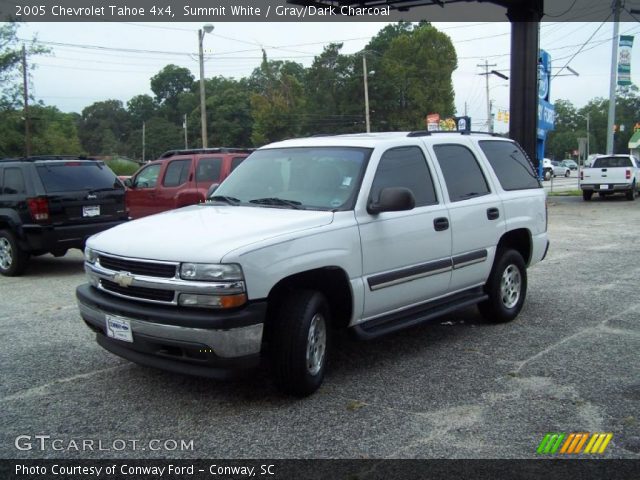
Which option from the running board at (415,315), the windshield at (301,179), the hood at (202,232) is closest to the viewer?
the hood at (202,232)

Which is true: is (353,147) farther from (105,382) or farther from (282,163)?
(105,382)

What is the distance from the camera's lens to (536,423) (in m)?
3.93

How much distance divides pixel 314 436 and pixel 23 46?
42256 mm

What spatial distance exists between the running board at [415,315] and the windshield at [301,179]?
3.10 feet

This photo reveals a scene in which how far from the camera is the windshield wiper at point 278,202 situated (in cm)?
475

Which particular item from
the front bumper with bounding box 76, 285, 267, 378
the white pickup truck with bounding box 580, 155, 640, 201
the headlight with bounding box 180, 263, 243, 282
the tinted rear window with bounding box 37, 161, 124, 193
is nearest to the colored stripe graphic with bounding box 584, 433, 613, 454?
the front bumper with bounding box 76, 285, 267, 378

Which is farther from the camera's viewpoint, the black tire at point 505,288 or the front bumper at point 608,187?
the front bumper at point 608,187

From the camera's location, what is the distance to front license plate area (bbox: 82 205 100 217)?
9406mm

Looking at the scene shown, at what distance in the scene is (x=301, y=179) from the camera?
5059 mm

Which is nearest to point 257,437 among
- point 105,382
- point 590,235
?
point 105,382

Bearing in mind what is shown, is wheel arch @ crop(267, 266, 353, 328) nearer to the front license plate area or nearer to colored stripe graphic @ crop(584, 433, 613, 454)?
colored stripe graphic @ crop(584, 433, 613, 454)

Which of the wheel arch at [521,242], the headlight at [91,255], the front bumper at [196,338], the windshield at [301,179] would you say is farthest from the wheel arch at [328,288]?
the wheel arch at [521,242]

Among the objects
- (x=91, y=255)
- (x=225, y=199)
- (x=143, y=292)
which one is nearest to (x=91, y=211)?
(x=225, y=199)

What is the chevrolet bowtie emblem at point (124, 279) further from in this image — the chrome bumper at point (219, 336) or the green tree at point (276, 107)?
the green tree at point (276, 107)
